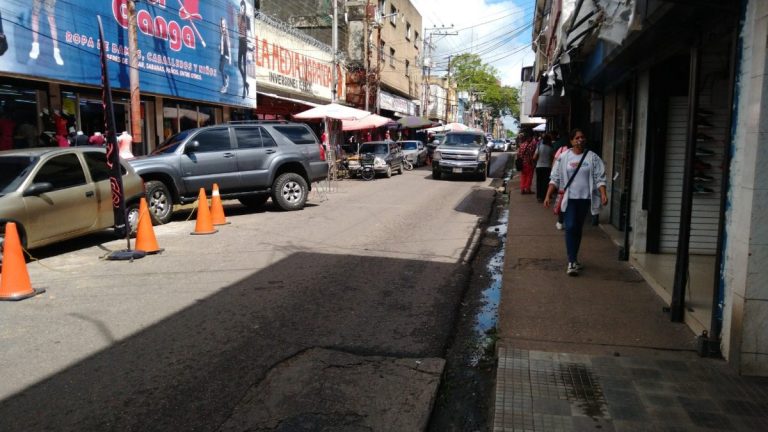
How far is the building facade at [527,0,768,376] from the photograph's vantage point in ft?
12.9

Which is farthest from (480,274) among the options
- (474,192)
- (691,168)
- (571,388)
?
(474,192)

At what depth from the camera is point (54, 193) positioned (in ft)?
26.2

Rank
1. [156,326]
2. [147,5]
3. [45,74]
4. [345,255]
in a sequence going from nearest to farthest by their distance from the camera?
1. [156,326]
2. [345,255]
3. [45,74]
4. [147,5]

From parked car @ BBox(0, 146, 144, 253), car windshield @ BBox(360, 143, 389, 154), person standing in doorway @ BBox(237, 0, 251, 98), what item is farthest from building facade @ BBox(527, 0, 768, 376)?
car windshield @ BBox(360, 143, 389, 154)

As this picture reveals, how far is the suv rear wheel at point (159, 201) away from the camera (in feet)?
36.5

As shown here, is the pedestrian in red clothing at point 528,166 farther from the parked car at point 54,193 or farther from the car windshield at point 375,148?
the parked car at point 54,193

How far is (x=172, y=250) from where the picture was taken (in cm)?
876

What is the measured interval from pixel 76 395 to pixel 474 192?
50.7 ft

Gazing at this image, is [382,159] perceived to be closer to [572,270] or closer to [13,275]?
[572,270]

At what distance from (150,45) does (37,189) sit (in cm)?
875

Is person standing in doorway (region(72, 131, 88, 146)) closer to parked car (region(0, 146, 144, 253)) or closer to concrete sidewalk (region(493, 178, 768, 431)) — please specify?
parked car (region(0, 146, 144, 253))

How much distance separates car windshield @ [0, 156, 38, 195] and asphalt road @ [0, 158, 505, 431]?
1107 mm

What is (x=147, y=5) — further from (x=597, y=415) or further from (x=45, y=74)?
(x=597, y=415)

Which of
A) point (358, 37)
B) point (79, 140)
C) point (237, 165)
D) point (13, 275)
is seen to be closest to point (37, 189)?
point (13, 275)
